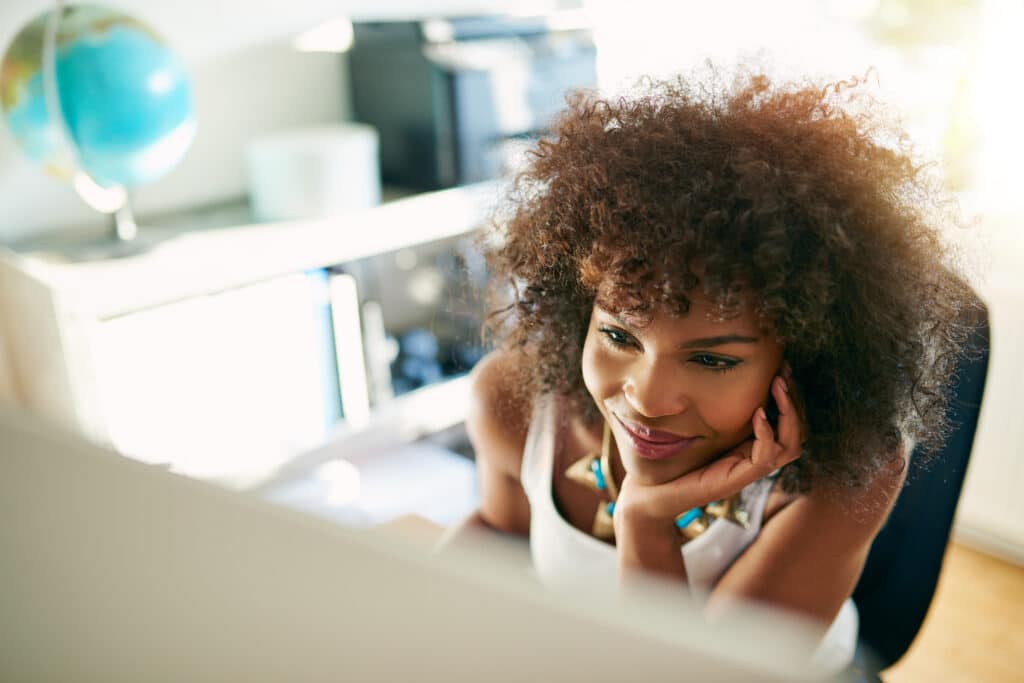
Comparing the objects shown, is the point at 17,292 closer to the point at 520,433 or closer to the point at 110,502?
the point at 520,433

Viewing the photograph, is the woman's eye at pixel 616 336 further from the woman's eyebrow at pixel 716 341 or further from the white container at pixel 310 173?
the white container at pixel 310 173

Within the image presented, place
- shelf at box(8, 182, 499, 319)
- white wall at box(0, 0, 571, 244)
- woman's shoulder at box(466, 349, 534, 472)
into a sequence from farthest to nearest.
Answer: white wall at box(0, 0, 571, 244), shelf at box(8, 182, 499, 319), woman's shoulder at box(466, 349, 534, 472)

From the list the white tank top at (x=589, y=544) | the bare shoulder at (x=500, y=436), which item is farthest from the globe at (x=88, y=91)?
the white tank top at (x=589, y=544)

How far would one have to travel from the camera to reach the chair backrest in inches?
34.6

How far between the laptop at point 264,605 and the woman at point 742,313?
1.50 ft

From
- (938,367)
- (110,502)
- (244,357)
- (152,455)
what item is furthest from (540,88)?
(110,502)

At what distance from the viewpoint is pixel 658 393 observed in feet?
2.16

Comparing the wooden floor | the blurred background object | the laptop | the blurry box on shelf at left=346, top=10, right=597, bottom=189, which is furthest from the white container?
the laptop

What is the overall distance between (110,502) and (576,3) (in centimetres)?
267

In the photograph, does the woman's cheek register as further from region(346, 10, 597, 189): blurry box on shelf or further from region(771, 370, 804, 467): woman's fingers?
region(346, 10, 597, 189): blurry box on shelf

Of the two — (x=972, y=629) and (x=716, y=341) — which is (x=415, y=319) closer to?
(x=972, y=629)

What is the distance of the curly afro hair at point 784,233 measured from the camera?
62 centimetres

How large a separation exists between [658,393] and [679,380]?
0.8 inches

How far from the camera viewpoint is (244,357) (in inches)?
72.9
